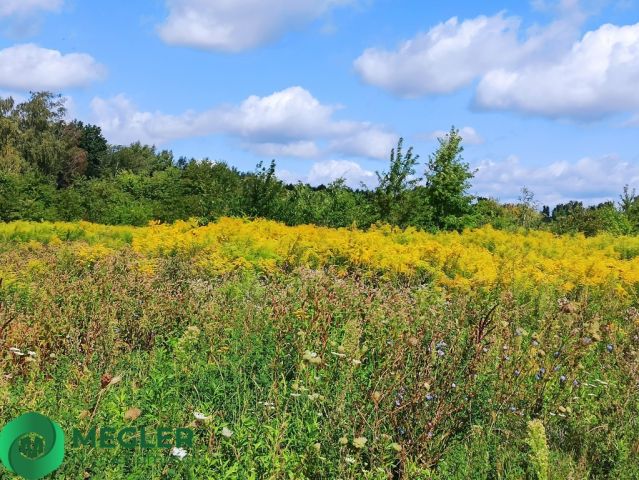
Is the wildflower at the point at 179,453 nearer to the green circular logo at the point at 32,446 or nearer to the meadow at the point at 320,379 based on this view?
the meadow at the point at 320,379

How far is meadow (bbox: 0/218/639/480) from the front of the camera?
3.18 metres

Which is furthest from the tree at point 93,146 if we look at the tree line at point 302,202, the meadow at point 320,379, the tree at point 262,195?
the meadow at point 320,379

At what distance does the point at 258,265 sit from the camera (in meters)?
8.45

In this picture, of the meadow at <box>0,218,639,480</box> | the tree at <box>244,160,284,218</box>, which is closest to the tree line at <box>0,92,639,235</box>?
the tree at <box>244,160,284,218</box>

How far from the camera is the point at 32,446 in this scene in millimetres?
2738

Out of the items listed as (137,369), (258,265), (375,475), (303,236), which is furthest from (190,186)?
(375,475)

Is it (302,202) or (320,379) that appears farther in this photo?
(302,202)

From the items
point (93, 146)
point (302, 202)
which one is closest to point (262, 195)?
point (302, 202)

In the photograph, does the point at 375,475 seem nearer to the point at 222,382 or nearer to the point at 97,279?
the point at 222,382

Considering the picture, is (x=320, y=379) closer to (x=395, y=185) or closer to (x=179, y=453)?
(x=179, y=453)

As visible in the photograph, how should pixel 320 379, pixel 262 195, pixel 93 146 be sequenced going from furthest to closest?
pixel 93 146, pixel 262 195, pixel 320 379

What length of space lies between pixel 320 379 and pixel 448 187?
588 inches

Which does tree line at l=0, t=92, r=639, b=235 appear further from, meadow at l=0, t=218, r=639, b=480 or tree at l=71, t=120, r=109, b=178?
tree at l=71, t=120, r=109, b=178

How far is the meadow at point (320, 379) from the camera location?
3178mm
